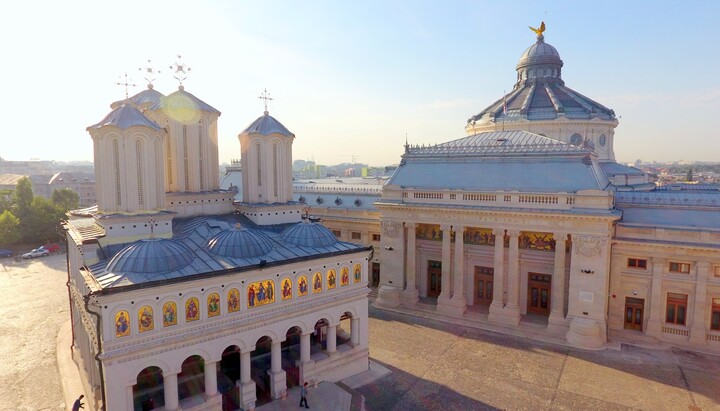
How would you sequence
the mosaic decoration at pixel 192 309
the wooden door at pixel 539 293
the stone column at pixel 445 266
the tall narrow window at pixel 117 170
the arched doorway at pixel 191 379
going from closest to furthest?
1. the mosaic decoration at pixel 192 309
2. the arched doorway at pixel 191 379
3. the tall narrow window at pixel 117 170
4. the wooden door at pixel 539 293
5. the stone column at pixel 445 266

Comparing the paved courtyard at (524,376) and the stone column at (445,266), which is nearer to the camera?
the paved courtyard at (524,376)

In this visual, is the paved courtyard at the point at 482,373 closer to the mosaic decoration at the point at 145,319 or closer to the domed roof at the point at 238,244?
the mosaic decoration at the point at 145,319

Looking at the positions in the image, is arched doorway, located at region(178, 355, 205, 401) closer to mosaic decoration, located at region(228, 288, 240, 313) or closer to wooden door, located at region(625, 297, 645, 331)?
mosaic decoration, located at region(228, 288, 240, 313)

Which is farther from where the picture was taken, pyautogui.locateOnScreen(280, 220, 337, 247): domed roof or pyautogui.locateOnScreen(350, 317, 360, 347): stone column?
pyautogui.locateOnScreen(350, 317, 360, 347): stone column

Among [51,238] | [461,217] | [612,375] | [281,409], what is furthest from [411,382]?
[51,238]

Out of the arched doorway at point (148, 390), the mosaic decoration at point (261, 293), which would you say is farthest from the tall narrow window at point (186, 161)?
the arched doorway at point (148, 390)

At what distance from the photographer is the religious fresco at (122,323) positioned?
19.7 meters

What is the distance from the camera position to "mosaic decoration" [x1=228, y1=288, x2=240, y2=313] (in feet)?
75.8

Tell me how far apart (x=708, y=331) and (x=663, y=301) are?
3.46 m

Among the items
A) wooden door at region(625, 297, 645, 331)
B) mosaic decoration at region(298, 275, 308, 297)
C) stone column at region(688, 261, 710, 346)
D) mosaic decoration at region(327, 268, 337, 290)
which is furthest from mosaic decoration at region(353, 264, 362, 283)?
stone column at region(688, 261, 710, 346)

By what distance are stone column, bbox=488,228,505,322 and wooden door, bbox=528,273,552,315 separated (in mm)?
3070

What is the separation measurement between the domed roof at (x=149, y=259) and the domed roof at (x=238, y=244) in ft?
8.37

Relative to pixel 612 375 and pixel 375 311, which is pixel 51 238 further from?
pixel 612 375

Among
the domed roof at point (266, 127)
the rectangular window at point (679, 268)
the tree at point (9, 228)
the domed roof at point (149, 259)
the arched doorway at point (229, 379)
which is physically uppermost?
the domed roof at point (266, 127)
